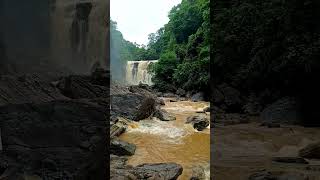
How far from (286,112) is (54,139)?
3211mm

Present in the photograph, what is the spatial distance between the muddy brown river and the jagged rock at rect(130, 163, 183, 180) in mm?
108

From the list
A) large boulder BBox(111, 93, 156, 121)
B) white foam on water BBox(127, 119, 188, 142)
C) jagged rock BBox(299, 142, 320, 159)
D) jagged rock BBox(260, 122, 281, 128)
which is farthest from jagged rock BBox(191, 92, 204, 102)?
jagged rock BBox(299, 142, 320, 159)

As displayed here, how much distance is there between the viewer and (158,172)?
3510mm

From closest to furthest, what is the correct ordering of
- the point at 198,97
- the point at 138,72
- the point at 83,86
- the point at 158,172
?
the point at 158,172, the point at 83,86, the point at 198,97, the point at 138,72

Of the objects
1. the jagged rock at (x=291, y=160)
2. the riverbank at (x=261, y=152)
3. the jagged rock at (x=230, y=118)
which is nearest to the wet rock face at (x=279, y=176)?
the riverbank at (x=261, y=152)

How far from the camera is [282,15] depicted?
189 inches

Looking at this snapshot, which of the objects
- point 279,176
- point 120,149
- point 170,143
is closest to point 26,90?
point 120,149

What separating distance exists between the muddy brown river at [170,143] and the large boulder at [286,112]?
100 centimetres

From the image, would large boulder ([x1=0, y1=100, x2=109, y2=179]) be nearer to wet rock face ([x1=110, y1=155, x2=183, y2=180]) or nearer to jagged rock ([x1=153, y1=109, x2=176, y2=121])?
wet rock face ([x1=110, y1=155, x2=183, y2=180])

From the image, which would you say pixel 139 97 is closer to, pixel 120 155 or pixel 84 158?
pixel 120 155

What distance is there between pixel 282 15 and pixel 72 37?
265 centimetres

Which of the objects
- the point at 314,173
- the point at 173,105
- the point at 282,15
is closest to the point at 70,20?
the point at 282,15

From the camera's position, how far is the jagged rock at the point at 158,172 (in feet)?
11.2

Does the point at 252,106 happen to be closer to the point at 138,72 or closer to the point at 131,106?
the point at 131,106
